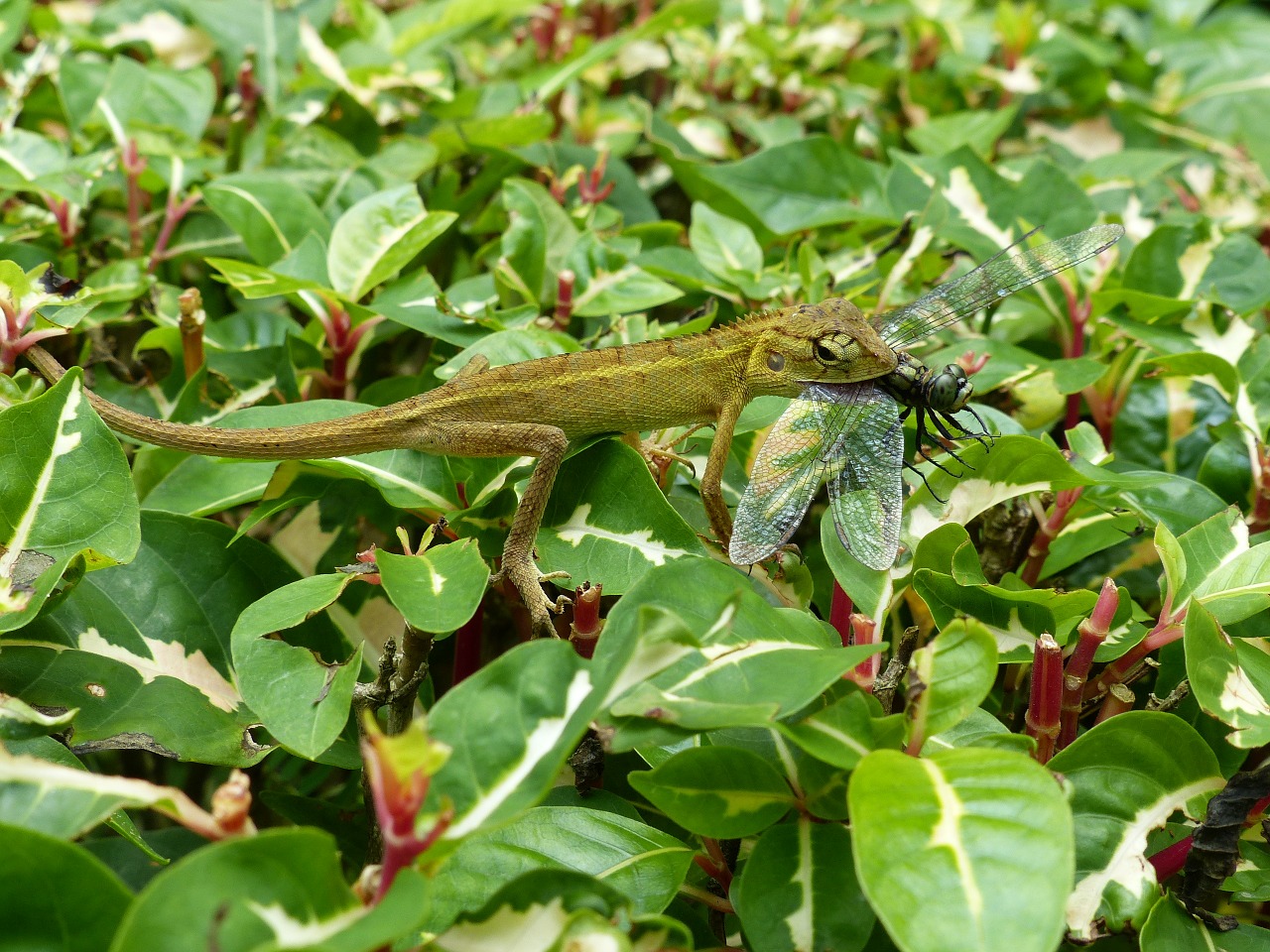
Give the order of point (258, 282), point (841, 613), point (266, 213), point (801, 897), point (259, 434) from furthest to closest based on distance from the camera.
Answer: point (266, 213), point (258, 282), point (259, 434), point (841, 613), point (801, 897)

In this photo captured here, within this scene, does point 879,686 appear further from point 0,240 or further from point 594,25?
point 594,25

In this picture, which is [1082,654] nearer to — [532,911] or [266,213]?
[532,911]

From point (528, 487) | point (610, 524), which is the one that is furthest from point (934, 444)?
point (528, 487)

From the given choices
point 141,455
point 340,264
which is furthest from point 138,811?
point 340,264

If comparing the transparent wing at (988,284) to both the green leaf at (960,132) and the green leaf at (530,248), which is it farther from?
the green leaf at (960,132)

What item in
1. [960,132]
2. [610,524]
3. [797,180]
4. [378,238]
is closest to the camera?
[610,524]

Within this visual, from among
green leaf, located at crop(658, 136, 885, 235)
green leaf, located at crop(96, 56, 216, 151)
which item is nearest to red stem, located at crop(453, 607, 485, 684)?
green leaf, located at crop(658, 136, 885, 235)

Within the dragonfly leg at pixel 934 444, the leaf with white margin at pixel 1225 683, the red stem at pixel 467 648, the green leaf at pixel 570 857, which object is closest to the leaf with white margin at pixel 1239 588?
the leaf with white margin at pixel 1225 683
